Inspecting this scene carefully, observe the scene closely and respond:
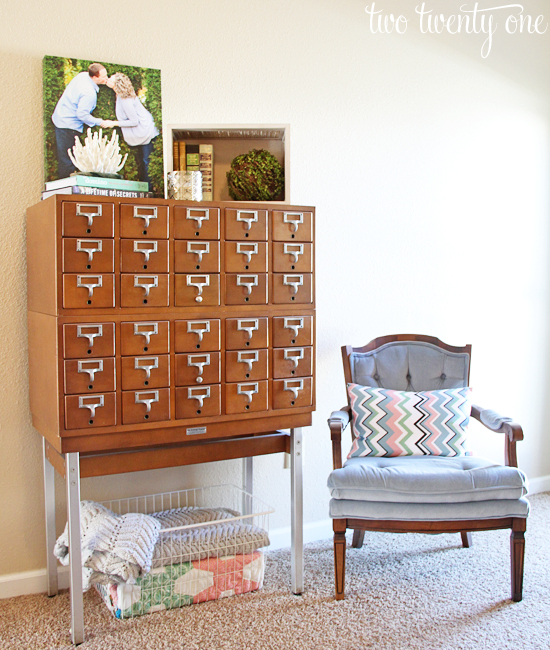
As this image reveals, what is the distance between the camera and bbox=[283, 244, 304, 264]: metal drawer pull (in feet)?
6.88

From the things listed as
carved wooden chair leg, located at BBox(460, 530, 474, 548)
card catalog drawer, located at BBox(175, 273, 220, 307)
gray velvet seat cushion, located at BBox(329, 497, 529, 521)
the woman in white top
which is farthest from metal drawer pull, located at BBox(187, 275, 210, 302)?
carved wooden chair leg, located at BBox(460, 530, 474, 548)

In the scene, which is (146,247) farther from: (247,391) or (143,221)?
(247,391)

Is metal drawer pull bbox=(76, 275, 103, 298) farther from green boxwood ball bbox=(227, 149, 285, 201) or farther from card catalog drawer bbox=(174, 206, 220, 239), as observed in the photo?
green boxwood ball bbox=(227, 149, 285, 201)

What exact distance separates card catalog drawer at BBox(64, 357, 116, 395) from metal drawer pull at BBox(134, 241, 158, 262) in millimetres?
330

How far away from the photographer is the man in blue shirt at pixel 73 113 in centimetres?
214

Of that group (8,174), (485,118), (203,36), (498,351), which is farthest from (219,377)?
(485,118)

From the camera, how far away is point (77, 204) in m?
1.79

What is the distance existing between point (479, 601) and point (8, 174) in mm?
2196

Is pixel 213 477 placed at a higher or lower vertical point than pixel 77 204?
lower

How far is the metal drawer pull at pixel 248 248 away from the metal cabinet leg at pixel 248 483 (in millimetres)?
885

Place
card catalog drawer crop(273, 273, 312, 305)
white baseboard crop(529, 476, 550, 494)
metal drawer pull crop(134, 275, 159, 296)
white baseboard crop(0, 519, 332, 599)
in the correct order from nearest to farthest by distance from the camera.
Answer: metal drawer pull crop(134, 275, 159, 296) < card catalog drawer crop(273, 273, 312, 305) < white baseboard crop(0, 519, 332, 599) < white baseboard crop(529, 476, 550, 494)

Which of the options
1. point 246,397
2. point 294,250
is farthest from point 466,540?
point 294,250

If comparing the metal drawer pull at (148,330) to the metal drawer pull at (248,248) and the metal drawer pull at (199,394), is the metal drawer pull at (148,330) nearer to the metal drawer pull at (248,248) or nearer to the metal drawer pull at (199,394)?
the metal drawer pull at (199,394)

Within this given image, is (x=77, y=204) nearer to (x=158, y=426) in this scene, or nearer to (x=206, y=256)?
(x=206, y=256)
